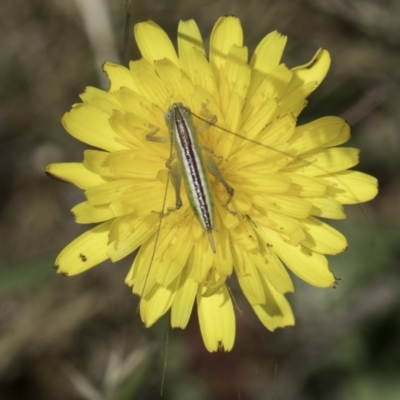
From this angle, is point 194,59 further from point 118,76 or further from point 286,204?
point 286,204

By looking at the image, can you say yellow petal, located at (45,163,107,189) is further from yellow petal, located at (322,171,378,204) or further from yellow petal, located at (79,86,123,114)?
yellow petal, located at (322,171,378,204)

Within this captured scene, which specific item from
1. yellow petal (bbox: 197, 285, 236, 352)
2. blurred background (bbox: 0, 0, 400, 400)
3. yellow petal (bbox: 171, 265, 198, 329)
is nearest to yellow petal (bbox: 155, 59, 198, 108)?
yellow petal (bbox: 171, 265, 198, 329)

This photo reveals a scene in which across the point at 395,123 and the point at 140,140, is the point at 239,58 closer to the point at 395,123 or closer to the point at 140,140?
the point at 140,140

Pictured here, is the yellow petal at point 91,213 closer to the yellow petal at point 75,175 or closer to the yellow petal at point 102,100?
the yellow petal at point 75,175

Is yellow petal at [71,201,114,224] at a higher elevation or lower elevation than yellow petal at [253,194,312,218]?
higher

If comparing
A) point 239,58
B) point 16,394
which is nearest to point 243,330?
point 16,394

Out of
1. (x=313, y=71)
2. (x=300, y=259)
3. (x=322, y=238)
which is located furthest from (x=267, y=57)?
(x=300, y=259)
